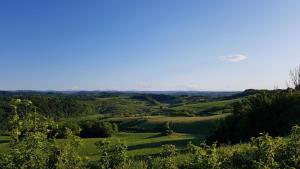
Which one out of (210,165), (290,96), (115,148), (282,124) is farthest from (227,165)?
(290,96)

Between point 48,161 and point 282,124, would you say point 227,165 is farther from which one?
point 282,124

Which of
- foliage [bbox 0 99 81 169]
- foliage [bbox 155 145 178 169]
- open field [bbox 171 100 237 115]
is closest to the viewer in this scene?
foliage [bbox 0 99 81 169]

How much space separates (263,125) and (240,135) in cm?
234

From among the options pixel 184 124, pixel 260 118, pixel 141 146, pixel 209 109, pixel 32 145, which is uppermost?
pixel 32 145

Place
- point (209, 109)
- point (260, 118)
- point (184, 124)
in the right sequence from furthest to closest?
1. point (209, 109)
2. point (184, 124)
3. point (260, 118)

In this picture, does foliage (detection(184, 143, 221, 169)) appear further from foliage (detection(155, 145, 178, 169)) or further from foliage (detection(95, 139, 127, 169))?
foliage (detection(95, 139, 127, 169))

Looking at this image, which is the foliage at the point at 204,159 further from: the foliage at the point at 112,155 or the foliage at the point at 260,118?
the foliage at the point at 260,118

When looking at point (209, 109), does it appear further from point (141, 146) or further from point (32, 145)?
point (32, 145)

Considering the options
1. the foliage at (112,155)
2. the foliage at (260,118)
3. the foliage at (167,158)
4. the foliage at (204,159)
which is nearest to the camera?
the foliage at (204,159)

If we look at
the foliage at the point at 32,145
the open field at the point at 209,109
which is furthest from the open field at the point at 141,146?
the open field at the point at 209,109

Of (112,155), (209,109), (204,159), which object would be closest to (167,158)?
(204,159)

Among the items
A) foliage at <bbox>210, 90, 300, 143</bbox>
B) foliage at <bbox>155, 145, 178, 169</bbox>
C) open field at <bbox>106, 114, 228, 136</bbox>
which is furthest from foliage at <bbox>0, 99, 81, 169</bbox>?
open field at <bbox>106, 114, 228, 136</bbox>

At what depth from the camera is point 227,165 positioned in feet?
49.9

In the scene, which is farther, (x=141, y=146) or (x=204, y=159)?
(x=141, y=146)
